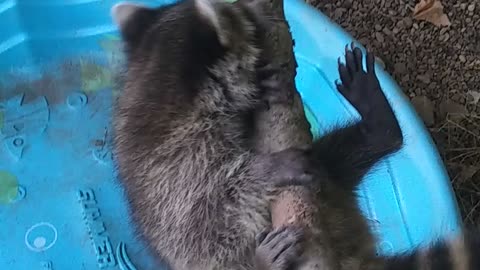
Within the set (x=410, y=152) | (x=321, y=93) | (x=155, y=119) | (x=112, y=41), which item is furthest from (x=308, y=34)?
(x=155, y=119)

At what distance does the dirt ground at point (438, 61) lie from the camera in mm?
2785

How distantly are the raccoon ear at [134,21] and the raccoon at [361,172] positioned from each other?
0.43 m

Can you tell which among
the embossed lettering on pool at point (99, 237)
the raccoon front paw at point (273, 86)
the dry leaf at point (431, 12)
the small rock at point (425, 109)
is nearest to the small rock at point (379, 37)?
the dry leaf at point (431, 12)

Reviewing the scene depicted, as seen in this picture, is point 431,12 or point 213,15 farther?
point 431,12

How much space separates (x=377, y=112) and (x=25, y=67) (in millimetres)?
1333

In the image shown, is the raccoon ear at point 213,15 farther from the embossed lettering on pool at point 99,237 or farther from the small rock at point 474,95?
the small rock at point 474,95

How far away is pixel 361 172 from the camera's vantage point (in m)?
2.26

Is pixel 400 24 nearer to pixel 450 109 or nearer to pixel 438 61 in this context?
pixel 438 61

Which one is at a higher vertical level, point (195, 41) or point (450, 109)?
point (195, 41)

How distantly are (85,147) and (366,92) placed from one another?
3.40 feet

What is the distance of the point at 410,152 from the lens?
8.11ft

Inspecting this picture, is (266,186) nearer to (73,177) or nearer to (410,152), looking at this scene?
(410,152)

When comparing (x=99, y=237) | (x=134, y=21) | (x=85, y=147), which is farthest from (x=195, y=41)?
(x=85, y=147)

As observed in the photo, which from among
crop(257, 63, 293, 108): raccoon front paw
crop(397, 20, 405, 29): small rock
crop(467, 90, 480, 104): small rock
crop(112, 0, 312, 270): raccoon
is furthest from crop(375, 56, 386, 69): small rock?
crop(257, 63, 293, 108): raccoon front paw
